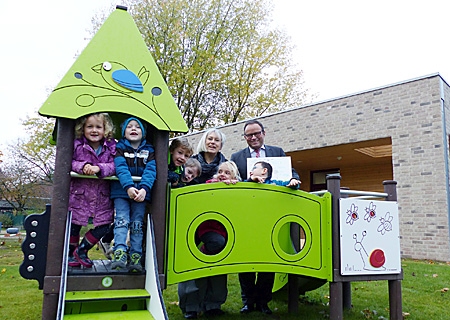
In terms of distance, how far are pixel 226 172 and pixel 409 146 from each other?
842cm

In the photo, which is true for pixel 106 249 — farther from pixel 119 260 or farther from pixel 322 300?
pixel 322 300

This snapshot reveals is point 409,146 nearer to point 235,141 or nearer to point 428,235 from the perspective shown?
point 428,235

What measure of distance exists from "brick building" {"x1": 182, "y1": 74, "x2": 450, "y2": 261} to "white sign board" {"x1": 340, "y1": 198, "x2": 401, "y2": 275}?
21.5ft

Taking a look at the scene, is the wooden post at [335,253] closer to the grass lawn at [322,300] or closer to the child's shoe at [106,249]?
the grass lawn at [322,300]

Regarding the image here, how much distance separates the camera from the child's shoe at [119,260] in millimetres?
3170

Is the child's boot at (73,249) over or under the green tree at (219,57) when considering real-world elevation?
under

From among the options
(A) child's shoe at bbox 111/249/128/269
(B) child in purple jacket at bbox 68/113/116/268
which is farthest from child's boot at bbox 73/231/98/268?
(A) child's shoe at bbox 111/249/128/269

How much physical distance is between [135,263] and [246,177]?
1.79m

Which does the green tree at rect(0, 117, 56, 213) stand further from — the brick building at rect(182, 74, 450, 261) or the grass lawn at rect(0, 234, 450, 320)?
the grass lawn at rect(0, 234, 450, 320)

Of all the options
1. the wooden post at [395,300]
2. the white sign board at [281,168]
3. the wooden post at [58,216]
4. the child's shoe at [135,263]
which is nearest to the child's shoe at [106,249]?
the child's shoe at [135,263]

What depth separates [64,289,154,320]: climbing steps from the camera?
2.85 metres

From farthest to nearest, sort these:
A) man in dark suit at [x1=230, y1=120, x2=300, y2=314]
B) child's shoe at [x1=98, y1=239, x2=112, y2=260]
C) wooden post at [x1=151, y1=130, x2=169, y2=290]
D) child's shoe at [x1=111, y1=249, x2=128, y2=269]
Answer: child's shoe at [x1=98, y1=239, x2=112, y2=260], man in dark suit at [x1=230, y1=120, x2=300, y2=314], wooden post at [x1=151, y1=130, x2=169, y2=290], child's shoe at [x1=111, y1=249, x2=128, y2=269]

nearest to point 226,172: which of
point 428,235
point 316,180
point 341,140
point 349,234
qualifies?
point 349,234

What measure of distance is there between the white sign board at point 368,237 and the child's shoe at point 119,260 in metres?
2.12
